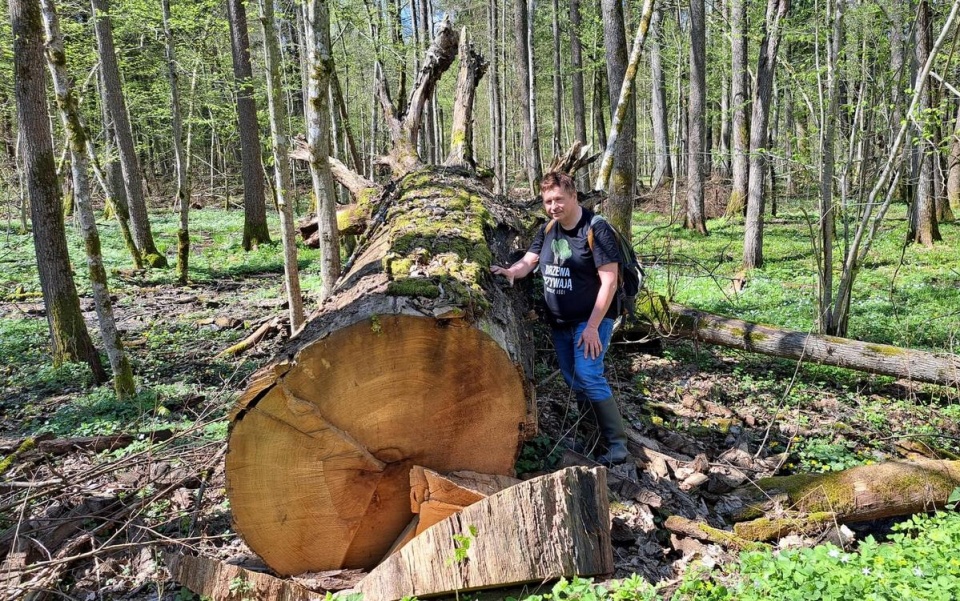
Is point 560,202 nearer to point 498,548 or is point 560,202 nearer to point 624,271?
point 624,271

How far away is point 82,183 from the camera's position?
5.20 m

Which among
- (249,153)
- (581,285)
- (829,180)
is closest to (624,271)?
(581,285)

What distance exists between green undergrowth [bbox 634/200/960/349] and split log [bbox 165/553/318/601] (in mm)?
4740

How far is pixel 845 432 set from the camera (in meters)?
4.59

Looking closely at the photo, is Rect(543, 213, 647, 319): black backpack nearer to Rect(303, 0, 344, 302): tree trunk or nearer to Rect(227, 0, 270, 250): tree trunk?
Rect(303, 0, 344, 302): tree trunk

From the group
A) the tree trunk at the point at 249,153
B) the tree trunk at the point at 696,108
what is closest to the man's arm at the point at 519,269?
the tree trunk at the point at 249,153

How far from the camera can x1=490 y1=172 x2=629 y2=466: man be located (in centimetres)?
364

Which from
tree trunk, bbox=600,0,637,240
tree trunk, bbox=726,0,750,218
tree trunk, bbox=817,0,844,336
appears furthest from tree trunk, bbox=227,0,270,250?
tree trunk, bbox=817,0,844,336

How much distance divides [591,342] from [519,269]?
73cm

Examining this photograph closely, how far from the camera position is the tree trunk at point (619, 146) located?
271 inches

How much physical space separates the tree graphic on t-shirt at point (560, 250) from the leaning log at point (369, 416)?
808mm

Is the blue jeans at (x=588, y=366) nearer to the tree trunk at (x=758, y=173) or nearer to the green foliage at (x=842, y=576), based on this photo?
the green foliage at (x=842, y=576)

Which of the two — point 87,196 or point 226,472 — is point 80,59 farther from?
point 226,472

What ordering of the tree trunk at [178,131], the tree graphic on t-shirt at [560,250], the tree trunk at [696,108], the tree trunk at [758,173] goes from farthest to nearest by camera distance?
the tree trunk at [696,108], the tree trunk at [758,173], the tree trunk at [178,131], the tree graphic on t-shirt at [560,250]
